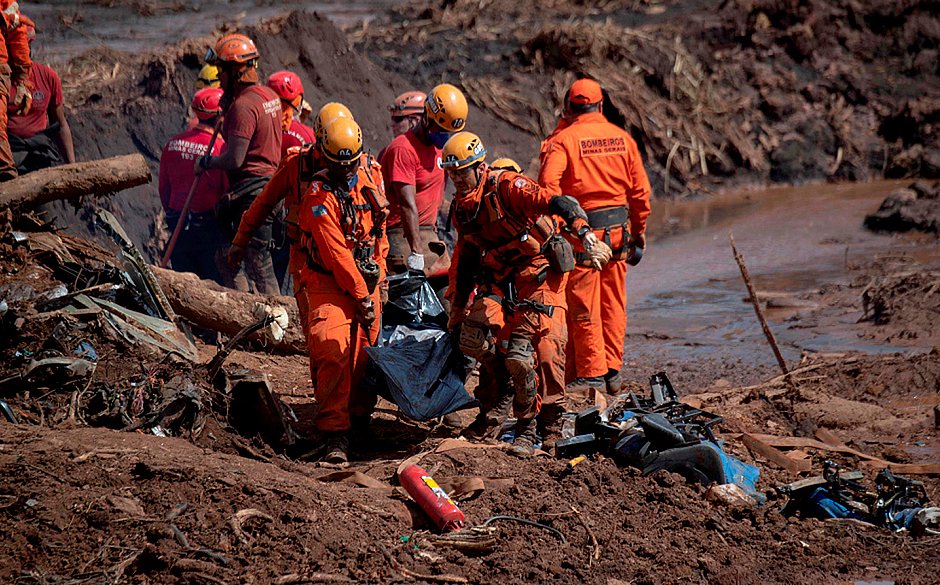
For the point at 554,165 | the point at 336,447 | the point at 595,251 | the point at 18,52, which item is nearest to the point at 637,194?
the point at 554,165

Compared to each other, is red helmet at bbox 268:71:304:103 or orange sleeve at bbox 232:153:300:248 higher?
red helmet at bbox 268:71:304:103

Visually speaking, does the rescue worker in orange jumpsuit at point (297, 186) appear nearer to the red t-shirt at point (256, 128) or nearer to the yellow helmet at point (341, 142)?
the yellow helmet at point (341, 142)

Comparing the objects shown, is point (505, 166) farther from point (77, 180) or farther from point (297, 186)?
point (77, 180)

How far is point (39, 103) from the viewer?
374 inches

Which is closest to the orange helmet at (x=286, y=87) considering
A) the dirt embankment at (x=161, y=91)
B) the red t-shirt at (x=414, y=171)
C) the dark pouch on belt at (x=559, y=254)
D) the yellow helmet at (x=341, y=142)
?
the red t-shirt at (x=414, y=171)

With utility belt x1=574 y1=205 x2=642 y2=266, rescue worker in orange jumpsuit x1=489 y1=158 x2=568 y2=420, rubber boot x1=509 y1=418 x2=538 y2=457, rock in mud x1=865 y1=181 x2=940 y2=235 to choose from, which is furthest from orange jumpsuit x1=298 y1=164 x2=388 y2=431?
rock in mud x1=865 y1=181 x2=940 y2=235

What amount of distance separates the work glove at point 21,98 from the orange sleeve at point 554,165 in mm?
4018

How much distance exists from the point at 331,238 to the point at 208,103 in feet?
12.9

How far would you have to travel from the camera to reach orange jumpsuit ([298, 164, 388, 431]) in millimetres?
6523

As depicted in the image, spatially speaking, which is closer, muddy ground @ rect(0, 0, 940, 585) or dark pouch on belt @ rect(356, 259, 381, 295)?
muddy ground @ rect(0, 0, 940, 585)

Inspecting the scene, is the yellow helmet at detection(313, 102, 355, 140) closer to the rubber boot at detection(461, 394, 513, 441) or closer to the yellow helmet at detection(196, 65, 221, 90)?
the rubber boot at detection(461, 394, 513, 441)

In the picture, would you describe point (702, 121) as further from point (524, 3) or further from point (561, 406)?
Result: point (561, 406)

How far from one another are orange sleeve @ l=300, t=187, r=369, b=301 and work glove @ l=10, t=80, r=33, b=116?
10.8ft

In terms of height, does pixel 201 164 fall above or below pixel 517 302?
above
